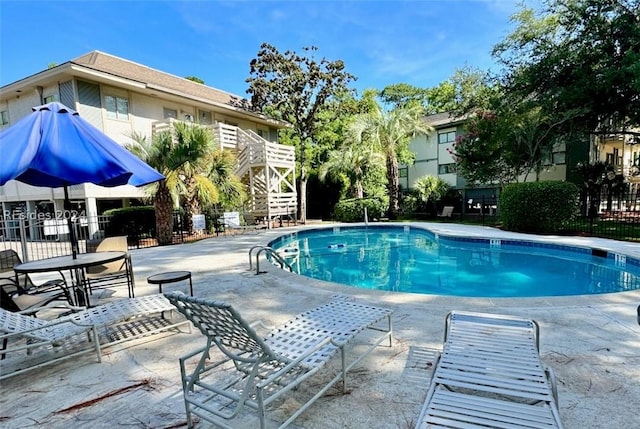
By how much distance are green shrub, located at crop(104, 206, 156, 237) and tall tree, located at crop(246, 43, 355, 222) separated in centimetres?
872

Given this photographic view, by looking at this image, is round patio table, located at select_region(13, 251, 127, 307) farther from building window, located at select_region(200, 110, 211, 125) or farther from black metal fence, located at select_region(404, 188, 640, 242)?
building window, located at select_region(200, 110, 211, 125)

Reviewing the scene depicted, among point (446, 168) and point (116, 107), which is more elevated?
point (116, 107)

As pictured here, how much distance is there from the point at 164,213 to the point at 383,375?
11.3 meters

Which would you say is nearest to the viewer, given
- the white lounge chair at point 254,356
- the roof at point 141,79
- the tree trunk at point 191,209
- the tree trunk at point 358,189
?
the white lounge chair at point 254,356

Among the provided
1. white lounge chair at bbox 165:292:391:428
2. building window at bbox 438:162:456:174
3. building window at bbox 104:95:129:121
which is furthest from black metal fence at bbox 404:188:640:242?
building window at bbox 104:95:129:121

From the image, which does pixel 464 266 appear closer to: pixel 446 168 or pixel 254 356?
pixel 254 356

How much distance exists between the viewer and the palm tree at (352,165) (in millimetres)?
20469

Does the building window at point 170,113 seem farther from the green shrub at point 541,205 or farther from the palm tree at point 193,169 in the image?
the green shrub at point 541,205

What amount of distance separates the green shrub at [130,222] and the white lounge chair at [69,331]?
450 inches

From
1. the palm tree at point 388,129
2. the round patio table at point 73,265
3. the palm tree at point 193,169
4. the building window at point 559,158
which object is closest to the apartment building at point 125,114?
the palm tree at point 193,169

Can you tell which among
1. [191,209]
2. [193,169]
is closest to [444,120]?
[193,169]

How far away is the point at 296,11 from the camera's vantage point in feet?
45.4

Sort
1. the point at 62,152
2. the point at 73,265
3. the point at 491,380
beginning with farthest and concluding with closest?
the point at 73,265, the point at 62,152, the point at 491,380

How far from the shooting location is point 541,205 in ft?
40.9
